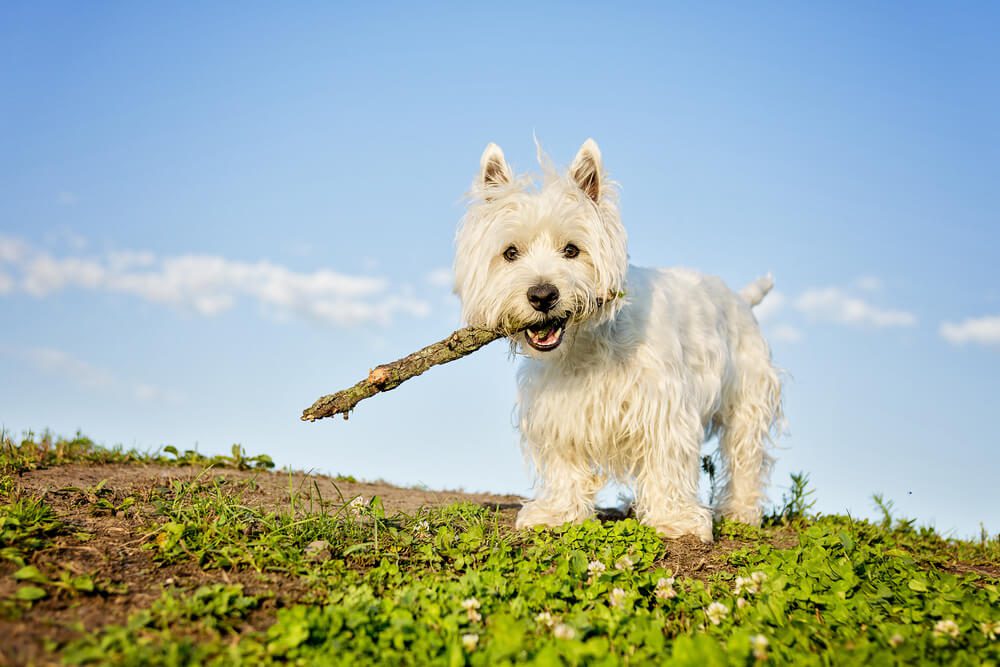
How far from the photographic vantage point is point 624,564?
505cm

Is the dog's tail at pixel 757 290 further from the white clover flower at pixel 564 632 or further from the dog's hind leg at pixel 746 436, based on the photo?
the white clover flower at pixel 564 632

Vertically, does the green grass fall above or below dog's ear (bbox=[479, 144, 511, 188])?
below

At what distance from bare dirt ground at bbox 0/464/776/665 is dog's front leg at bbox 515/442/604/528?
→ 1.26 feet

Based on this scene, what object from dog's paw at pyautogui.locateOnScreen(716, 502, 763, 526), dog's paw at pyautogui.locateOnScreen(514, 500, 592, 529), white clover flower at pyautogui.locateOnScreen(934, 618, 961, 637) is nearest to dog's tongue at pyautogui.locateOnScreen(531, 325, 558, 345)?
dog's paw at pyautogui.locateOnScreen(514, 500, 592, 529)

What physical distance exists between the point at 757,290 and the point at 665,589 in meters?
5.03

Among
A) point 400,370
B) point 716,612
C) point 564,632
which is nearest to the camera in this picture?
point 564,632

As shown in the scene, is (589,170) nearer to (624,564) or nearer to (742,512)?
(624,564)

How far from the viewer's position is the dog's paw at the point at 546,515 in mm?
6381

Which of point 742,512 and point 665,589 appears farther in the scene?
point 742,512

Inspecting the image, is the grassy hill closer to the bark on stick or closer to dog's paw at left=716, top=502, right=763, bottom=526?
the bark on stick

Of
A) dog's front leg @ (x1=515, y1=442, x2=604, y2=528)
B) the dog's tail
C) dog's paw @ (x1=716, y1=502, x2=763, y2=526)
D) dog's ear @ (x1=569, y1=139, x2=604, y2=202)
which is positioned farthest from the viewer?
the dog's tail

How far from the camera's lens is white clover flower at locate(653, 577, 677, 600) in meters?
4.55

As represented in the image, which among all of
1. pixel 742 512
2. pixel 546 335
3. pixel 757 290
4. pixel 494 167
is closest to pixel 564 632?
pixel 546 335

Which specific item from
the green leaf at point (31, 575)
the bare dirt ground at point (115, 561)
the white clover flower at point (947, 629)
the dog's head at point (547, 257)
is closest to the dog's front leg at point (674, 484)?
the bare dirt ground at point (115, 561)
